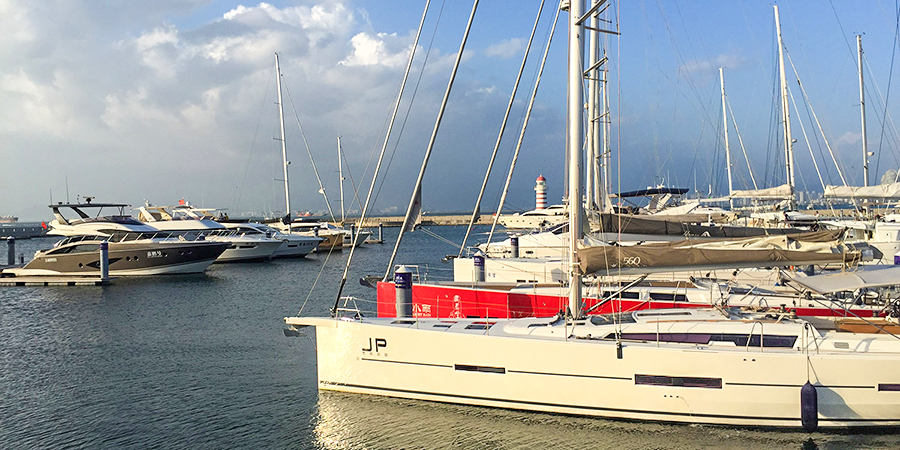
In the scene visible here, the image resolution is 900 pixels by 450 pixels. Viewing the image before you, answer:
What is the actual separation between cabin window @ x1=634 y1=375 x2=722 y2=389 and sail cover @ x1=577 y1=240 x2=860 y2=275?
6.27 feet

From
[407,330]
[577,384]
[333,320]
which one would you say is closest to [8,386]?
[333,320]

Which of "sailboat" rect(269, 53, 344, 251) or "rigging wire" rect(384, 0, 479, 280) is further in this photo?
"sailboat" rect(269, 53, 344, 251)

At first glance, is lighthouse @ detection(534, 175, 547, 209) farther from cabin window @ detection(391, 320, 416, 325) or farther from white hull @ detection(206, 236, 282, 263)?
cabin window @ detection(391, 320, 416, 325)

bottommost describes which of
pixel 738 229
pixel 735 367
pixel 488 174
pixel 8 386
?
pixel 8 386

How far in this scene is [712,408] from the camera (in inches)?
386

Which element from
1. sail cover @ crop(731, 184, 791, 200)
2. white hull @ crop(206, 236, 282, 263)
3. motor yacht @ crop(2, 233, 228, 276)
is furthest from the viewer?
white hull @ crop(206, 236, 282, 263)

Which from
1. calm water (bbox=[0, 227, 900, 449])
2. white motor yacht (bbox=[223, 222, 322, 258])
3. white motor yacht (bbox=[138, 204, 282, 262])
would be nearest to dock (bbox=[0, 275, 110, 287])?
white motor yacht (bbox=[138, 204, 282, 262])

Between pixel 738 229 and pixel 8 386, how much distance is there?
19228 millimetres

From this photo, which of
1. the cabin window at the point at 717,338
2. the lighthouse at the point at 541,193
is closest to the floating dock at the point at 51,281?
the cabin window at the point at 717,338

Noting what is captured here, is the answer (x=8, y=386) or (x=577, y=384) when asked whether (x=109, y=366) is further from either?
(x=577, y=384)

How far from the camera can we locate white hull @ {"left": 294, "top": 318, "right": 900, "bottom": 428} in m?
9.41

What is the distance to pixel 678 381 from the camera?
984cm

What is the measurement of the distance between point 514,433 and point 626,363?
6.90 feet

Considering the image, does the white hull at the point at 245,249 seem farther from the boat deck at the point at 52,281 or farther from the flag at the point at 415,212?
the flag at the point at 415,212
